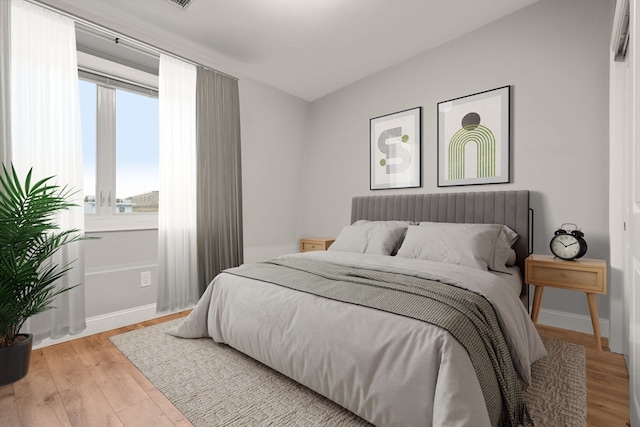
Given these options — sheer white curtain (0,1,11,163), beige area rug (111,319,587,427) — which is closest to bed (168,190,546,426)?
beige area rug (111,319,587,427)

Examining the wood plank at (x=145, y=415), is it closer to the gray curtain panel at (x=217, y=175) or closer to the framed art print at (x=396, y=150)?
the gray curtain panel at (x=217, y=175)

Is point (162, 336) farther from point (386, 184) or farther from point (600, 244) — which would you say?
point (600, 244)

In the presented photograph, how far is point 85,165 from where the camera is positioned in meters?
2.72

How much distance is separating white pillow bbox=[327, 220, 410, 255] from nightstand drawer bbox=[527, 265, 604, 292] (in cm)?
108

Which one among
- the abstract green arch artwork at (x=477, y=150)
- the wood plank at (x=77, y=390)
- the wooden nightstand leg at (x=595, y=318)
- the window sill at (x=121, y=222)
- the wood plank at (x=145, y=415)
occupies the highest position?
the abstract green arch artwork at (x=477, y=150)

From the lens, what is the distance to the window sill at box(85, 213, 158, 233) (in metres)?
2.70

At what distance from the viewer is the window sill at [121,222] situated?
270cm

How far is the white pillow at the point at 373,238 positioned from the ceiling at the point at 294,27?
1.88m

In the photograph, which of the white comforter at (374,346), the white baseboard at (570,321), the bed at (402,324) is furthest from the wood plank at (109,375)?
the white baseboard at (570,321)

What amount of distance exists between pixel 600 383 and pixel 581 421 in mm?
508

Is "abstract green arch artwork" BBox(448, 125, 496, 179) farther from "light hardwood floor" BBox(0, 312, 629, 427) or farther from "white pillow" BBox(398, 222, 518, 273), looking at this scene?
"light hardwood floor" BBox(0, 312, 629, 427)

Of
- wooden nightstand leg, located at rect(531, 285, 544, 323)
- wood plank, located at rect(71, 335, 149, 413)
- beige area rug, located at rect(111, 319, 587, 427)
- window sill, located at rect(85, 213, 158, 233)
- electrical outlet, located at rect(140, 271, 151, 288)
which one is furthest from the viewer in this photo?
electrical outlet, located at rect(140, 271, 151, 288)

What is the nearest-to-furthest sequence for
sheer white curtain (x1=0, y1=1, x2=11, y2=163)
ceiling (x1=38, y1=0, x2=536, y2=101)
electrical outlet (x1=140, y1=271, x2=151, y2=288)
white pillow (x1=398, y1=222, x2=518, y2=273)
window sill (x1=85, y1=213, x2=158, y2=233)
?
sheer white curtain (x1=0, y1=1, x2=11, y2=163), white pillow (x1=398, y1=222, x2=518, y2=273), ceiling (x1=38, y1=0, x2=536, y2=101), window sill (x1=85, y1=213, x2=158, y2=233), electrical outlet (x1=140, y1=271, x2=151, y2=288)

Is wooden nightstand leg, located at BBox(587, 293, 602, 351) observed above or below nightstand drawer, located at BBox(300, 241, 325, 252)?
below
